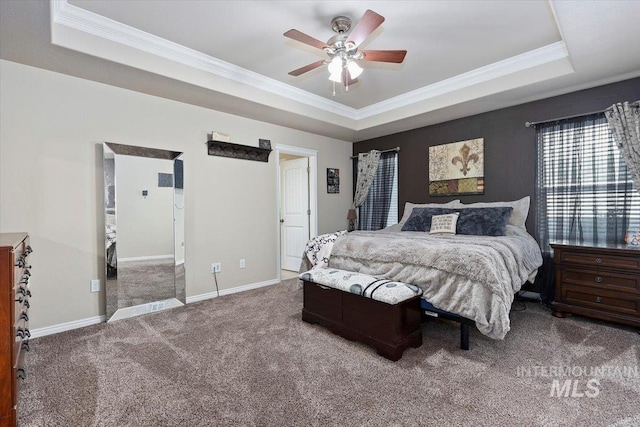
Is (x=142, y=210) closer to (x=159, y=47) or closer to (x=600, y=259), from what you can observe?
(x=159, y=47)

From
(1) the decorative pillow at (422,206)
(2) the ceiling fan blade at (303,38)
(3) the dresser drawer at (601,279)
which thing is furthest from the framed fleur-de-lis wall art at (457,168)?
(2) the ceiling fan blade at (303,38)

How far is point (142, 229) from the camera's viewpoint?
3.29 m

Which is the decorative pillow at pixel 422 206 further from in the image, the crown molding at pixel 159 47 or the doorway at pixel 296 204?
the crown molding at pixel 159 47

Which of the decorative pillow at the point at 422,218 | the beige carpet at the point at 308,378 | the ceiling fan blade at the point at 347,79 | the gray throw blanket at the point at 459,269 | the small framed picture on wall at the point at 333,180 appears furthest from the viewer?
the small framed picture on wall at the point at 333,180

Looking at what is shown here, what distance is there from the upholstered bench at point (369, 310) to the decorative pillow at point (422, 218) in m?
1.63

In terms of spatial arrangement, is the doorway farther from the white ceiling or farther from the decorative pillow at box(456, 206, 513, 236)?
the decorative pillow at box(456, 206, 513, 236)

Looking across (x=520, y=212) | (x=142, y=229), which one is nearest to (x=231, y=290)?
(x=142, y=229)

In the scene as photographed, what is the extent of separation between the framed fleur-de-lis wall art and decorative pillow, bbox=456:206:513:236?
2.10 ft

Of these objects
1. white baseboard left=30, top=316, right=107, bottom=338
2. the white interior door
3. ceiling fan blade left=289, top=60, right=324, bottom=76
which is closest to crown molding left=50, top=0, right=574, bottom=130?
ceiling fan blade left=289, top=60, right=324, bottom=76

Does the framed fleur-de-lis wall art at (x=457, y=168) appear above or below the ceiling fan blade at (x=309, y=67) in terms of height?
below

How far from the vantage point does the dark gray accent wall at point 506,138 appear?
3271mm

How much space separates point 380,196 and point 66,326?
445cm

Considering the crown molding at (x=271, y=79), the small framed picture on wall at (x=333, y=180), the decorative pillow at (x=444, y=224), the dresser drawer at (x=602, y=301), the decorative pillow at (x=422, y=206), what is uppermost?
the crown molding at (x=271, y=79)

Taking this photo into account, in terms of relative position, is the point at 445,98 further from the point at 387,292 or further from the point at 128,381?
the point at 128,381
